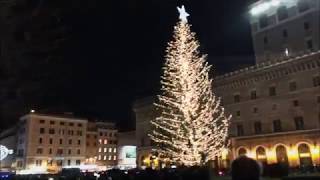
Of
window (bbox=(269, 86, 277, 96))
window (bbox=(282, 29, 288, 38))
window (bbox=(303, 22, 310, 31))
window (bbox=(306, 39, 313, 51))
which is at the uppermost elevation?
window (bbox=(282, 29, 288, 38))

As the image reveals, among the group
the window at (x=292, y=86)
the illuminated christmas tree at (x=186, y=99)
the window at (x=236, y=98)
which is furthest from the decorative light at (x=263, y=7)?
the illuminated christmas tree at (x=186, y=99)

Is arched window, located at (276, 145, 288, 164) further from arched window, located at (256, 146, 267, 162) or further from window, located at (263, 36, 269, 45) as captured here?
window, located at (263, 36, 269, 45)

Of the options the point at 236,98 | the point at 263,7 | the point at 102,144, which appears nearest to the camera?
the point at 236,98

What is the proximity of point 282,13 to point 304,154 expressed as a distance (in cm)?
1799

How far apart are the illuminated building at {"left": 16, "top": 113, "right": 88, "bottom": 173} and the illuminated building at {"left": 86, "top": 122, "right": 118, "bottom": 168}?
4278mm

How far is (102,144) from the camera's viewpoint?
9419 centimetres

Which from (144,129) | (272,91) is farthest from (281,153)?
(144,129)

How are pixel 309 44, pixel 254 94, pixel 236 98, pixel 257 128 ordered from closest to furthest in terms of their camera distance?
pixel 309 44
pixel 257 128
pixel 254 94
pixel 236 98

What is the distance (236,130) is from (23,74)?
4087cm

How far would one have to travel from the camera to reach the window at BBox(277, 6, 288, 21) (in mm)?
48638

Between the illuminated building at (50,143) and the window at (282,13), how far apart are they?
161 feet

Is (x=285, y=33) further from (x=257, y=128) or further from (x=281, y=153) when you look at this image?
(x=281, y=153)

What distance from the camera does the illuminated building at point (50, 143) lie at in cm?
7756

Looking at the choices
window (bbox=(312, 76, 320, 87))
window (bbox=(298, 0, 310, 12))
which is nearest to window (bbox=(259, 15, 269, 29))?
window (bbox=(298, 0, 310, 12))
